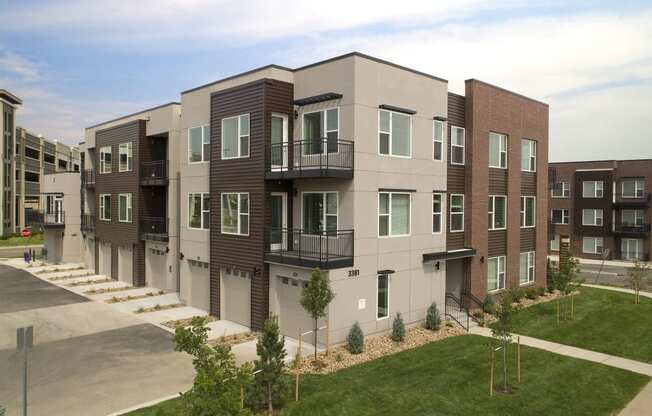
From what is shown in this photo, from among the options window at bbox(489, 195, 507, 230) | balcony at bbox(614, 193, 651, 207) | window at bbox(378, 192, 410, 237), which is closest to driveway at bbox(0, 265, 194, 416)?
window at bbox(378, 192, 410, 237)

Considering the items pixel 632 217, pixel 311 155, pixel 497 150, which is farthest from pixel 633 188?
pixel 311 155

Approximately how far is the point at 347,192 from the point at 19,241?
54.8 metres

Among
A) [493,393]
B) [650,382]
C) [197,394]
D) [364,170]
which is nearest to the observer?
[197,394]

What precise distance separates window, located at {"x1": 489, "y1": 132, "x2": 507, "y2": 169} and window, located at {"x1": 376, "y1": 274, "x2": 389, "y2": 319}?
1011 centimetres

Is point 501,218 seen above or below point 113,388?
above

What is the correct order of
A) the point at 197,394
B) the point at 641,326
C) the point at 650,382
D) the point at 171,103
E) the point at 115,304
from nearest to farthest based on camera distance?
the point at 197,394 → the point at 650,382 → the point at 641,326 → the point at 115,304 → the point at 171,103

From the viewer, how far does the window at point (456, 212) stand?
23.2 meters

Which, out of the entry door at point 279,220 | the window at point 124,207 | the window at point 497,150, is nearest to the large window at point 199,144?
the entry door at point 279,220

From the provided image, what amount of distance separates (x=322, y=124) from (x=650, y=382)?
1418 cm

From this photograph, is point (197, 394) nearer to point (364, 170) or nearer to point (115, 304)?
point (364, 170)

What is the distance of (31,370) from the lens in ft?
50.4

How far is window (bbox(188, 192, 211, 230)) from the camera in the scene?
2331 cm

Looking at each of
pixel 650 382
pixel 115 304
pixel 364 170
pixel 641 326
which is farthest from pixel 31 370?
pixel 641 326

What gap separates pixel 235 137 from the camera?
20.6 metres
